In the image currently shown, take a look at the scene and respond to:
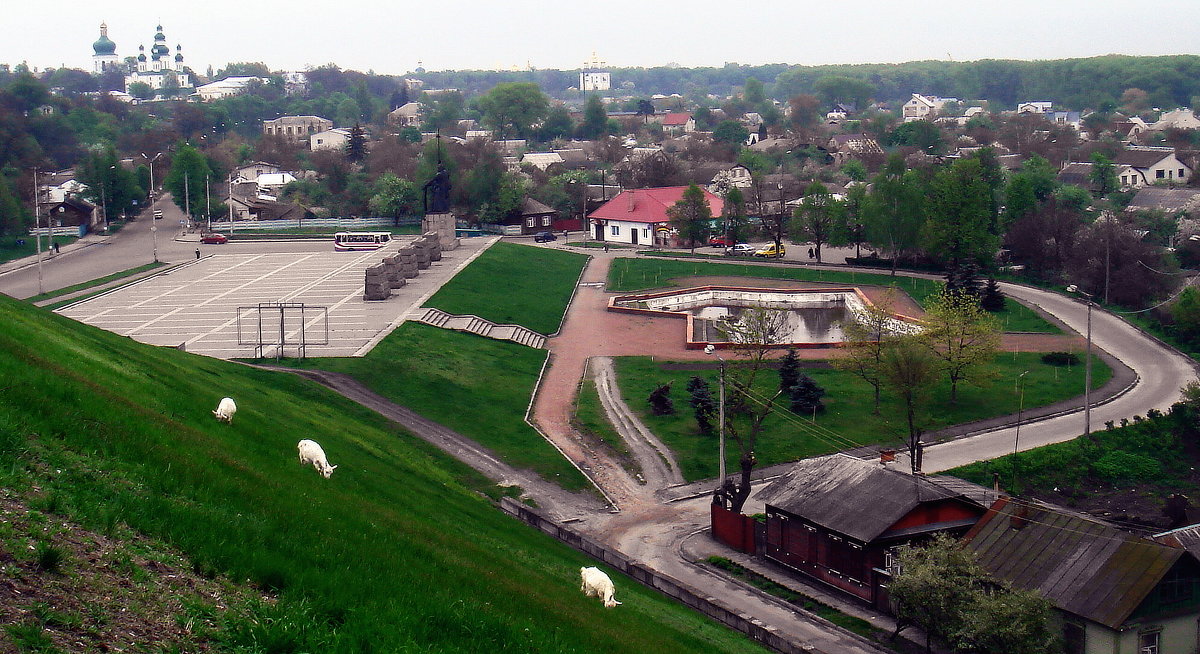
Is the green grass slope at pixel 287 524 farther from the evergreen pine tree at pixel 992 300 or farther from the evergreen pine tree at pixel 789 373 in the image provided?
the evergreen pine tree at pixel 992 300

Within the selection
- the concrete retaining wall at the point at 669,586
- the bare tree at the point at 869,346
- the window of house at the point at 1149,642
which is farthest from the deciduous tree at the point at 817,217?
the window of house at the point at 1149,642

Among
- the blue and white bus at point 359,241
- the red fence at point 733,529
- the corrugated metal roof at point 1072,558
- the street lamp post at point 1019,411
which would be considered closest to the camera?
the corrugated metal roof at point 1072,558

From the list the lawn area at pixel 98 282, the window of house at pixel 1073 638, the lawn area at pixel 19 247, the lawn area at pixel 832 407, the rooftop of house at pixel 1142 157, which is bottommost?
the window of house at pixel 1073 638

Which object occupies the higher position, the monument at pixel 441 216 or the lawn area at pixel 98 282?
the monument at pixel 441 216

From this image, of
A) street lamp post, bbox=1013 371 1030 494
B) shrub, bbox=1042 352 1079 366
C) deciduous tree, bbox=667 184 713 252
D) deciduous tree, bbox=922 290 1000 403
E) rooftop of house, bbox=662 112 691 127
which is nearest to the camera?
street lamp post, bbox=1013 371 1030 494

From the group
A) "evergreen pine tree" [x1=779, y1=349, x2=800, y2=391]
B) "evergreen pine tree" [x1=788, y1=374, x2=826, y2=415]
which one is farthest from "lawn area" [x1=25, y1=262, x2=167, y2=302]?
"evergreen pine tree" [x1=788, y1=374, x2=826, y2=415]

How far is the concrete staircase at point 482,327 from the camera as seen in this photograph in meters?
44.2

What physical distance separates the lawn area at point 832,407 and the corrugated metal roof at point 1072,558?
9.18 metres

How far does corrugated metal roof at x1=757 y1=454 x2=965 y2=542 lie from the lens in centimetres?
2328

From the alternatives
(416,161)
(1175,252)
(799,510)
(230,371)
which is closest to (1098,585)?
(799,510)

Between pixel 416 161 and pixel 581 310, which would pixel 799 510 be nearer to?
pixel 581 310

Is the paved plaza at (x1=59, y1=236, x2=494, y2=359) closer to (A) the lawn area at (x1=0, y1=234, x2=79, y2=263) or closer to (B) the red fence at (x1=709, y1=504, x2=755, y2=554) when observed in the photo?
(A) the lawn area at (x1=0, y1=234, x2=79, y2=263)

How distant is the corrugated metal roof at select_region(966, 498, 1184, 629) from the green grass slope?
5.96 metres

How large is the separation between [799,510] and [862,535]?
1.96 meters
